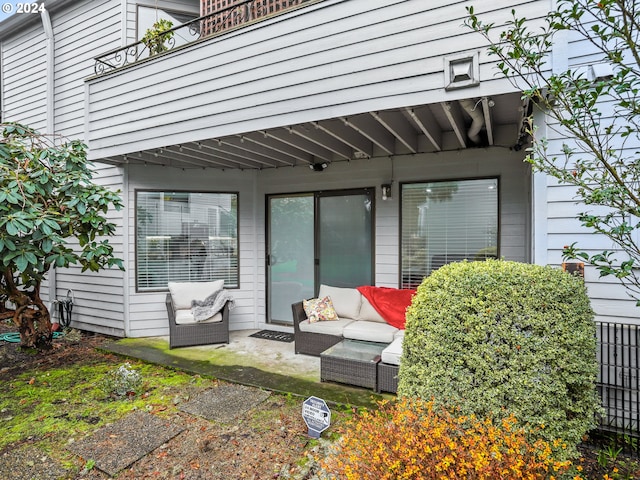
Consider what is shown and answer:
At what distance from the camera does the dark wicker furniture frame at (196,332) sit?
5004 mm

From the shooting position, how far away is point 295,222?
19.4ft

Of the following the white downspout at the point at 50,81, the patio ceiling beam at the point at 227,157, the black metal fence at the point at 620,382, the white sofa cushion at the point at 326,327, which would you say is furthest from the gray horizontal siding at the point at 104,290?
the black metal fence at the point at 620,382

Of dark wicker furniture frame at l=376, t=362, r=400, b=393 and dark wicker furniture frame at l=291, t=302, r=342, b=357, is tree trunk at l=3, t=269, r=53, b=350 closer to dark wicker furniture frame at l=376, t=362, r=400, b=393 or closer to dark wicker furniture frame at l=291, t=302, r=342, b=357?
dark wicker furniture frame at l=291, t=302, r=342, b=357

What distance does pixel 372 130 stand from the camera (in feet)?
13.1

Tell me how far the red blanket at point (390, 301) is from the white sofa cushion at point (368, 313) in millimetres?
41

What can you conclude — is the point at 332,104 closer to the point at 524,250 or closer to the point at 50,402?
the point at 524,250

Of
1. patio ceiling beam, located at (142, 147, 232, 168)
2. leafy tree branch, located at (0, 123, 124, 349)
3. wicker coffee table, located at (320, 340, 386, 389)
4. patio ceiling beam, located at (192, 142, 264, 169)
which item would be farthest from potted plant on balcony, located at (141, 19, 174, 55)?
wicker coffee table, located at (320, 340, 386, 389)

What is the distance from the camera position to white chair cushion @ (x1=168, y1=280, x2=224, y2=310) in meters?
5.33

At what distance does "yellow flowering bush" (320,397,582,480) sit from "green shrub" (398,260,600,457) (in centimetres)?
9

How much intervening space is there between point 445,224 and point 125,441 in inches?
162

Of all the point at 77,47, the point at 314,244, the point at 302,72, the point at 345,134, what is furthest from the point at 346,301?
the point at 77,47

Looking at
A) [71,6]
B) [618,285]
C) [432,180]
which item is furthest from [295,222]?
[71,6]

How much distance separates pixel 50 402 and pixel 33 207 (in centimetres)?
201

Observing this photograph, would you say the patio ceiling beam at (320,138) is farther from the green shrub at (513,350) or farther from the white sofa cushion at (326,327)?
the green shrub at (513,350)
